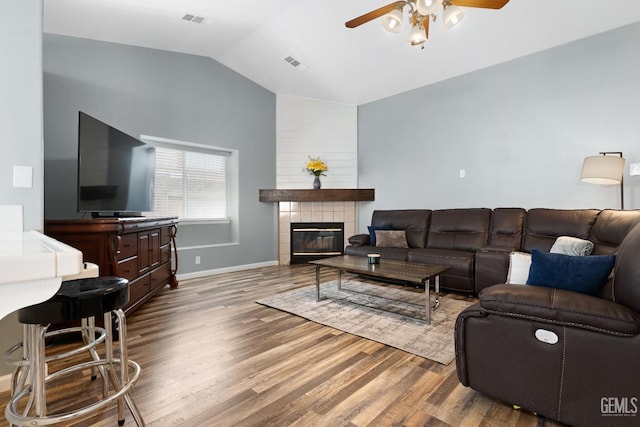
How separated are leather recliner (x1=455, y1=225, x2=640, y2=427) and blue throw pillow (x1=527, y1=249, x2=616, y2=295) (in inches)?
2.0

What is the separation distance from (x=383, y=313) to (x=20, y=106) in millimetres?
3078

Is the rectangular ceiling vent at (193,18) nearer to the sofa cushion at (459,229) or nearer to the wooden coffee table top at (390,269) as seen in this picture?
the wooden coffee table top at (390,269)

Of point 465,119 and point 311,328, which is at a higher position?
point 465,119

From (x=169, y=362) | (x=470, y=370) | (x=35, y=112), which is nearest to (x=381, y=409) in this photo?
(x=470, y=370)

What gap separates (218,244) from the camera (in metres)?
5.00

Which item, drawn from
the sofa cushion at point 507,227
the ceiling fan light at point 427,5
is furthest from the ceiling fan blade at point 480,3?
the sofa cushion at point 507,227

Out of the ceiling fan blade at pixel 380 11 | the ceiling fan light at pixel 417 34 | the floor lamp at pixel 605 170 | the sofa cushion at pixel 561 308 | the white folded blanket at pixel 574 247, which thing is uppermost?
the ceiling fan blade at pixel 380 11

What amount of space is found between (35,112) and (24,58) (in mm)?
304

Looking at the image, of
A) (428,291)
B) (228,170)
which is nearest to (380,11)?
(428,291)

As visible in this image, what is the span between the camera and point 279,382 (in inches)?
73.5

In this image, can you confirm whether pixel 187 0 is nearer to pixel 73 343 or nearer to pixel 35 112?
pixel 35 112

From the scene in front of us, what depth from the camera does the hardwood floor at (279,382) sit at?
5.10 feet

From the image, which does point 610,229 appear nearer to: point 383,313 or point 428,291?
point 428,291

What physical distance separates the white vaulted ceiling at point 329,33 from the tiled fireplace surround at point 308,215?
2.07 m
